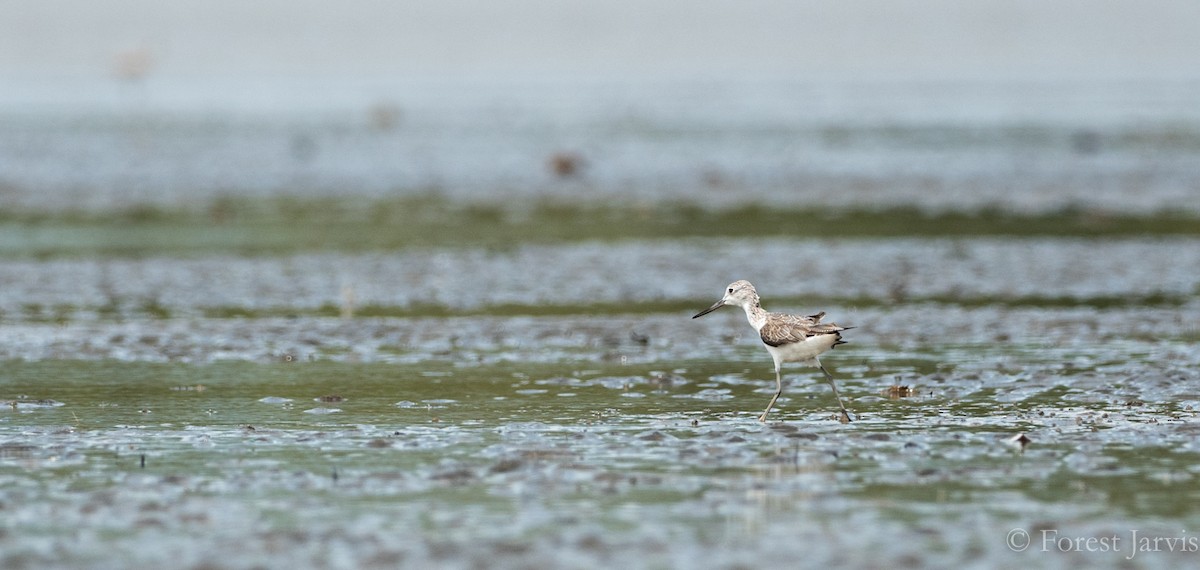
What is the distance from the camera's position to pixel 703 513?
973cm

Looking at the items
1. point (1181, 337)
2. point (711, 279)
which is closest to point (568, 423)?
point (1181, 337)

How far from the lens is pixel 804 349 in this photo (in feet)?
42.5

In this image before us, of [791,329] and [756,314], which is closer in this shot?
[791,329]

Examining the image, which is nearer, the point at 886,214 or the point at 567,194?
the point at 886,214

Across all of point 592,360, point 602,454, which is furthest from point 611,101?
point 602,454

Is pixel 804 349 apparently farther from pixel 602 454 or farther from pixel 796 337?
pixel 602 454

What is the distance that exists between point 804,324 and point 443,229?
15.3 m

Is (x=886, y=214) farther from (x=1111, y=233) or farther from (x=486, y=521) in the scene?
(x=486, y=521)

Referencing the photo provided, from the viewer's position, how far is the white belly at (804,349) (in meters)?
12.8

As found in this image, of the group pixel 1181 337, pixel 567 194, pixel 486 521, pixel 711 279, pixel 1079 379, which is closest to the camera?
pixel 486 521
